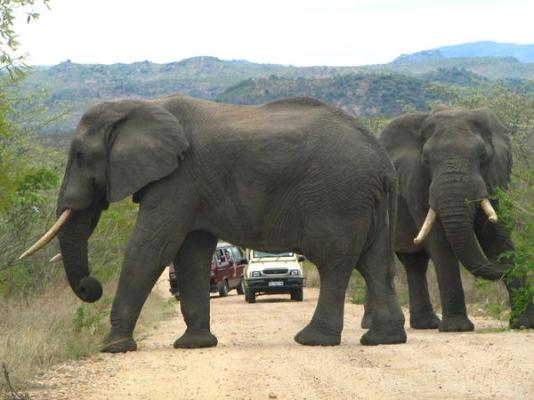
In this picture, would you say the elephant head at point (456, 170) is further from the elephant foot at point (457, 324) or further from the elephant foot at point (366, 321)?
the elephant foot at point (366, 321)

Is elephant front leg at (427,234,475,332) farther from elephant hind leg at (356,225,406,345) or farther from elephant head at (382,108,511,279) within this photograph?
elephant hind leg at (356,225,406,345)

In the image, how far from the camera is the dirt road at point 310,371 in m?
11.9

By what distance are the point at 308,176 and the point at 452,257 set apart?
10.5ft

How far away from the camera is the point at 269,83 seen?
606 ft

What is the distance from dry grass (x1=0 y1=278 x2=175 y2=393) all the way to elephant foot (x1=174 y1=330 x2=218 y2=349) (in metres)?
1.05

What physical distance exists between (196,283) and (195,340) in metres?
0.77

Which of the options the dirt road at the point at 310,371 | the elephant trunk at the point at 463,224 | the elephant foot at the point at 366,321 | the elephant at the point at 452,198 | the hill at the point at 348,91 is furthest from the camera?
the hill at the point at 348,91

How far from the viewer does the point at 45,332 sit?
655 inches

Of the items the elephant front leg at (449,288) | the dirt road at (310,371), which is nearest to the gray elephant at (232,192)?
the dirt road at (310,371)

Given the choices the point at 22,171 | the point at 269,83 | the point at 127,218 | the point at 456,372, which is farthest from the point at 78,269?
the point at 269,83

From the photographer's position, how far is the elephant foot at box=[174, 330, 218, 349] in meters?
17.7

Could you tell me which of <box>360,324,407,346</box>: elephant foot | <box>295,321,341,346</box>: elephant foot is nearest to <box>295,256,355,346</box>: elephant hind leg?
<box>295,321,341,346</box>: elephant foot

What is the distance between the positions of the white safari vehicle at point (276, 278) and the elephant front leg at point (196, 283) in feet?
52.4

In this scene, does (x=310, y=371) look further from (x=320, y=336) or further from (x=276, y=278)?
(x=276, y=278)
